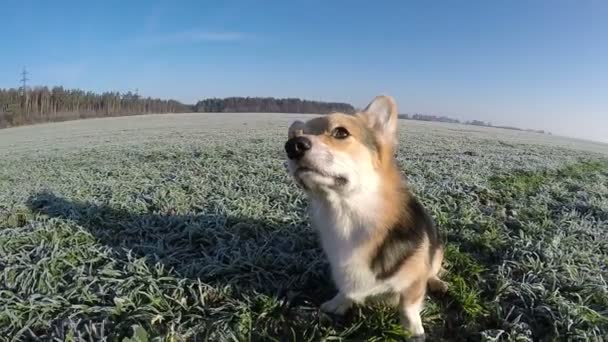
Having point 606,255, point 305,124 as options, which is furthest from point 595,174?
point 305,124

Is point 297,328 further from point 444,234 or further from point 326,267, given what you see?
point 444,234

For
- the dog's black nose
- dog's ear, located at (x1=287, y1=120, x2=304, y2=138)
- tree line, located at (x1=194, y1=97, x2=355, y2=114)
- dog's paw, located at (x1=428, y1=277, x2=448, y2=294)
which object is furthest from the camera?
tree line, located at (x1=194, y1=97, x2=355, y2=114)

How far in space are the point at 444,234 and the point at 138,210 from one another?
433 cm

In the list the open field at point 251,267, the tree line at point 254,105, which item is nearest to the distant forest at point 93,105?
the tree line at point 254,105

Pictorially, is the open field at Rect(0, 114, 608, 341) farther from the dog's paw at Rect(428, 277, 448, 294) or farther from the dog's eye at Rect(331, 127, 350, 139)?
the dog's eye at Rect(331, 127, 350, 139)

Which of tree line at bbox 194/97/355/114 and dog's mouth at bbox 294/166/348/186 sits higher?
tree line at bbox 194/97/355/114

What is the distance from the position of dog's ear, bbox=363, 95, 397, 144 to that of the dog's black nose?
848 millimetres

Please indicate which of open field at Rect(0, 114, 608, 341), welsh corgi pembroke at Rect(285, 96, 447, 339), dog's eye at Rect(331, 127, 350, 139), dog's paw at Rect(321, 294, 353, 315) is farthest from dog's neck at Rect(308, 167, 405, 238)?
open field at Rect(0, 114, 608, 341)

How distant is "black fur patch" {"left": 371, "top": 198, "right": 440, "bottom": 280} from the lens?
267 cm

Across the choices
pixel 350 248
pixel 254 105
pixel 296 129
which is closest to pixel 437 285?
pixel 350 248

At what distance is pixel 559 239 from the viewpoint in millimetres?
4207

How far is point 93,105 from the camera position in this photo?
258 feet

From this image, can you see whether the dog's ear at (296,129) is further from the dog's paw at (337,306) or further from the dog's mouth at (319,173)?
the dog's paw at (337,306)

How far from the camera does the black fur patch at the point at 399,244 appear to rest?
2.67 metres
